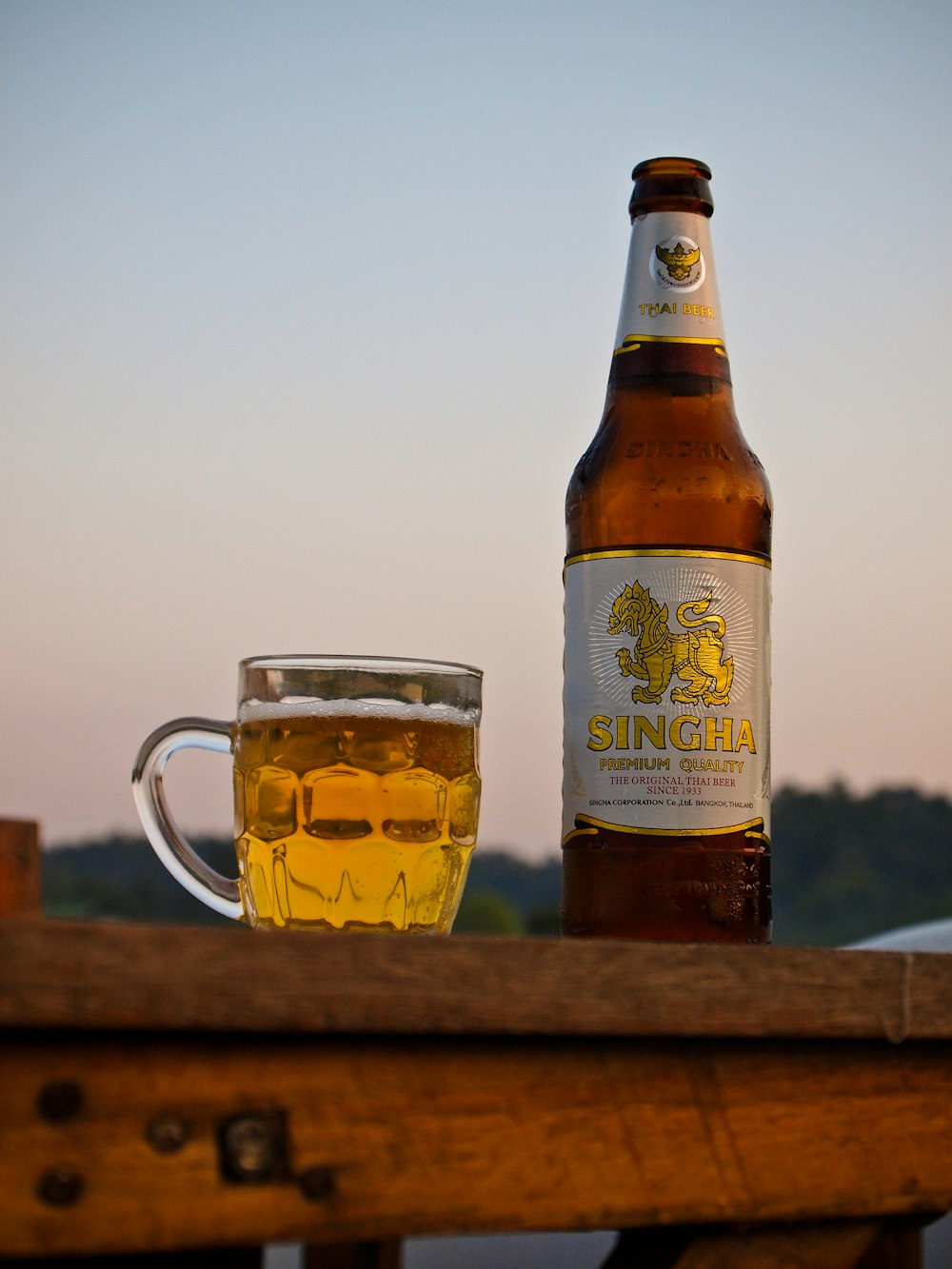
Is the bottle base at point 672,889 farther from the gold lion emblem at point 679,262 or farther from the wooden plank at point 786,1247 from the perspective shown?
the gold lion emblem at point 679,262

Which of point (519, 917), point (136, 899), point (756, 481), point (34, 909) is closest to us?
point (34, 909)

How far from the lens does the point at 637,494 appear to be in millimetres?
1446

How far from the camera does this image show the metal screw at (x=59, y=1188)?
0.64m

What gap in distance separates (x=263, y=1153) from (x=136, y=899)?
33705 mm

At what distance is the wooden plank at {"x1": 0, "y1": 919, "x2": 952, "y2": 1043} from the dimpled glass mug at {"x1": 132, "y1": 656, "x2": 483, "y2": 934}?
373 millimetres

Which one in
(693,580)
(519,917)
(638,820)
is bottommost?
(519,917)

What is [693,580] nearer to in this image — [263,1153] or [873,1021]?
[873,1021]

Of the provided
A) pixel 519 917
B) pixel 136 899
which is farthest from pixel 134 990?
pixel 519 917

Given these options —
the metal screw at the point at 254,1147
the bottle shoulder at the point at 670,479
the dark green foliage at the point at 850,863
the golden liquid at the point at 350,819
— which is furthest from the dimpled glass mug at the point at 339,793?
the dark green foliage at the point at 850,863

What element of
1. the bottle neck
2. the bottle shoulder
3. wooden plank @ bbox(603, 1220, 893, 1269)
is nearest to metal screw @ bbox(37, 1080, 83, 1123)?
wooden plank @ bbox(603, 1220, 893, 1269)

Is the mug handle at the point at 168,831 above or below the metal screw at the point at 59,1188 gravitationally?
above

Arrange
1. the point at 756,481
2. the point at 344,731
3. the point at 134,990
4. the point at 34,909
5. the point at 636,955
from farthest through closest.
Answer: the point at 756,481 → the point at 344,731 → the point at 34,909 → the point at 636,955 → the point at 134,990

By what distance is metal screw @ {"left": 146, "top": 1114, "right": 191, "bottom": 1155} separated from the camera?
67 centimetres

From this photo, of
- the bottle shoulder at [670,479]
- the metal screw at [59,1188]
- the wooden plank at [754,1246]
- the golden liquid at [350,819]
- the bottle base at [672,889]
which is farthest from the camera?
the bottle shoulder at [670,479]
